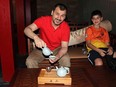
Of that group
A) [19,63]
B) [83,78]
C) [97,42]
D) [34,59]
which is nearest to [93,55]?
[97,42]

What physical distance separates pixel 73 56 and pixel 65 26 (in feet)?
2.22

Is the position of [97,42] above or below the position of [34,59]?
above

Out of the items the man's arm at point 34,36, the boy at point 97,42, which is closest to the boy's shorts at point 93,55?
the boy at point 97,42

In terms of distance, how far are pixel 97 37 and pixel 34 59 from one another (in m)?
1.08

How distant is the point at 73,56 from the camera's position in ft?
11.5

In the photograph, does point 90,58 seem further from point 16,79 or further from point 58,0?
point 58,0

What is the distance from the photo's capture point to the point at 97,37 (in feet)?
11.0

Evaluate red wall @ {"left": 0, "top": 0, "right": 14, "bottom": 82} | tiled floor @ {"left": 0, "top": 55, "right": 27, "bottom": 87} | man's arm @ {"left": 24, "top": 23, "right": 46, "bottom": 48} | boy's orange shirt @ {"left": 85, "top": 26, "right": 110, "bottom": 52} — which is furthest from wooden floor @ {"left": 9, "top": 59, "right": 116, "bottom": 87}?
tiled floor @ {"left": 0, "top": 55, "right": 27, "bottom": 87}

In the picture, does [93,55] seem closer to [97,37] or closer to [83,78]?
[97,37]

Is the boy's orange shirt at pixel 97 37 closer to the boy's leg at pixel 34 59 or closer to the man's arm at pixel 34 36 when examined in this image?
the boy's leg at pixel 34 59

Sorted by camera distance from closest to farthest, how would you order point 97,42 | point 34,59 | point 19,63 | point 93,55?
point 34,59 → point 93,55 → point 97,42 → point 19,63

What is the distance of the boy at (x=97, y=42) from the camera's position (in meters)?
3.16

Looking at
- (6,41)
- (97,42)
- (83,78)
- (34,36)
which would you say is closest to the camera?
(83,78)

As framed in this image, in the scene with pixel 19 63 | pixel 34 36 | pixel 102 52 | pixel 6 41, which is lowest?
pixel 19 63
